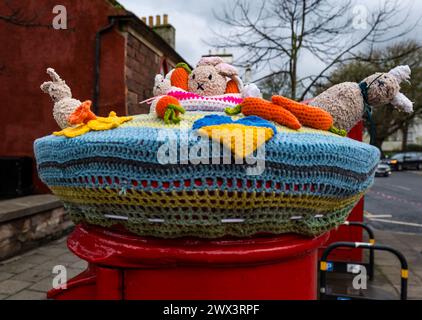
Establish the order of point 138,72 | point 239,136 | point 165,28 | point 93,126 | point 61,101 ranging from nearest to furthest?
point 239,136 < point 93,126 < point 61,101 < point 138,72 < point 165,28

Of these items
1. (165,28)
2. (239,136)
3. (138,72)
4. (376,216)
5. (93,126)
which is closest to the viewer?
(239,136)

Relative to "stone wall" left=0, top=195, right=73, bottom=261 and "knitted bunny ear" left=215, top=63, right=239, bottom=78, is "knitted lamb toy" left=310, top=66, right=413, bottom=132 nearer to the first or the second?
"knitted bunny ear" left=215, top=63, right=239, bottom=78

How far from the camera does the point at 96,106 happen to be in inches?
209

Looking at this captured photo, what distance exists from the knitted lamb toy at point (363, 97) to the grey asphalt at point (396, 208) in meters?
5.95

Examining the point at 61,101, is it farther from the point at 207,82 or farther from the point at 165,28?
the point at 165,28

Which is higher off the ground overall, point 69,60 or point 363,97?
point 69,60

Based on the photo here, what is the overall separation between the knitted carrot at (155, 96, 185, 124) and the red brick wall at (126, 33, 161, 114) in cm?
472

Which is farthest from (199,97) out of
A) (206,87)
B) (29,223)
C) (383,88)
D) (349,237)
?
(29,223)

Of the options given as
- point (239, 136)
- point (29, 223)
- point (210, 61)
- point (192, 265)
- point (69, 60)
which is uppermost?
point (69, 60)

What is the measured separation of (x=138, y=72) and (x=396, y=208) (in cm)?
642

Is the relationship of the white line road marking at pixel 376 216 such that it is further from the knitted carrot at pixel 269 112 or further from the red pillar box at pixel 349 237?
the knitted carrot at pixel 269 112

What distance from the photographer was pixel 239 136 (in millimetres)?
630

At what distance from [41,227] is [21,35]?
9.61 feet
